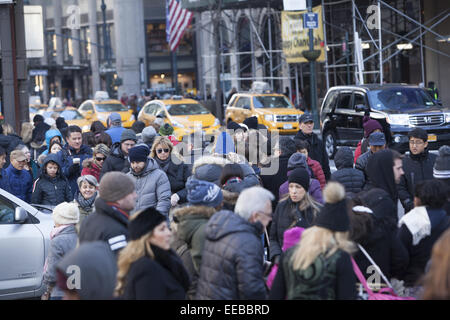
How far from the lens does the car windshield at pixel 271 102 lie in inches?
1094

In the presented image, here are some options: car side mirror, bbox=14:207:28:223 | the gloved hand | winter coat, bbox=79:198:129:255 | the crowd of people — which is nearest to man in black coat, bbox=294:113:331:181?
the crowd of people

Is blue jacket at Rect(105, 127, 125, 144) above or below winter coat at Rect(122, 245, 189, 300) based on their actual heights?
above

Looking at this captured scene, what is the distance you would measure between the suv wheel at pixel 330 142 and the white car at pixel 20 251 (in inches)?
532

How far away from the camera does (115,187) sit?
549 centimetres

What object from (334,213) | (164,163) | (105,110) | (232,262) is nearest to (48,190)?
(164,163)

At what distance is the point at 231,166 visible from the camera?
746 centimetres

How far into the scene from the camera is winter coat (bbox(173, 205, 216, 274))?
5.36m

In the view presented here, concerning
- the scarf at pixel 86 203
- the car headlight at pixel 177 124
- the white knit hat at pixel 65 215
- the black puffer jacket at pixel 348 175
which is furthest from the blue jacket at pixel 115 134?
the car headlight at pixel 177 124

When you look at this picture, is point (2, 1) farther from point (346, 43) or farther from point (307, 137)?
point (346, 43)

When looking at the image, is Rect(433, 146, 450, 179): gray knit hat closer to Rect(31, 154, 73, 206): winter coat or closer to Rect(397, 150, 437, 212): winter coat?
Rect(397, 150, 437, 212): winter coat

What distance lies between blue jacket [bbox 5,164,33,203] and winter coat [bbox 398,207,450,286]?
6.33 m

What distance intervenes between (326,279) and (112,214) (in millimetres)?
1773

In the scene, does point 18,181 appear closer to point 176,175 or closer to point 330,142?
point 176,175
